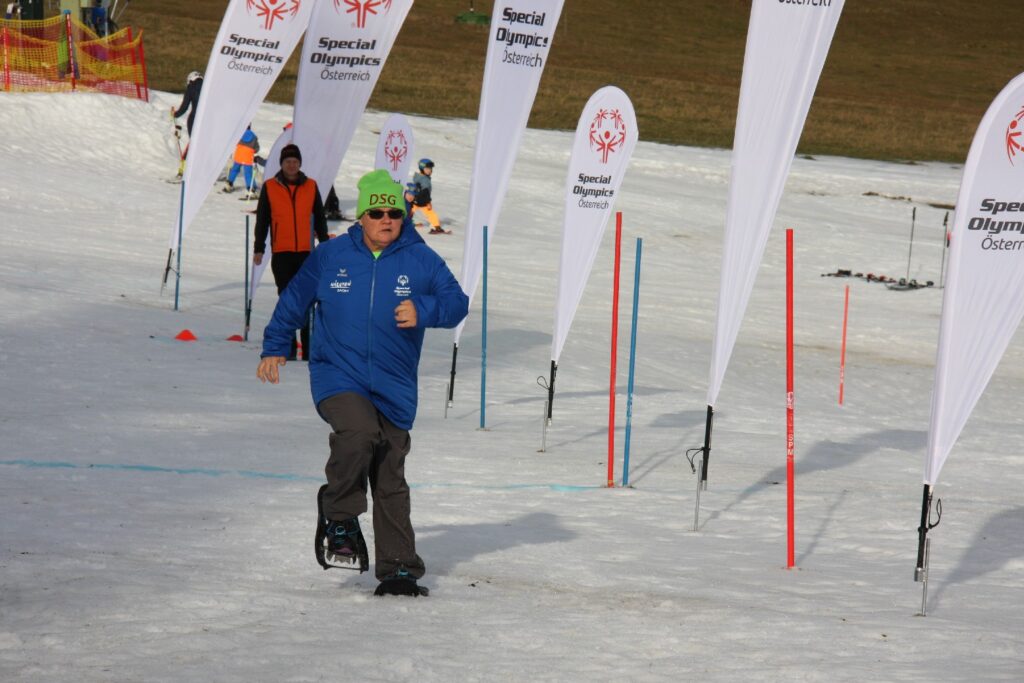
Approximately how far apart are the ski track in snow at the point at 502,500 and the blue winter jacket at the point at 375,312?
87 centimetres

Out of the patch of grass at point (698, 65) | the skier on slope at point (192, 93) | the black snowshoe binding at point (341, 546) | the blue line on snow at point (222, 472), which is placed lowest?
the blue line on snow at point (222, 472)

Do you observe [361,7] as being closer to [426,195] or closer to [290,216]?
[290,216]

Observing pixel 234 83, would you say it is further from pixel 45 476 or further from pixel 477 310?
pixel 45 476

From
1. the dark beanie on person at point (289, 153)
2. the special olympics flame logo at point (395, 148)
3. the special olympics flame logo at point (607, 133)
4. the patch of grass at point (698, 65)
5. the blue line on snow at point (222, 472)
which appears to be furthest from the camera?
the patch of grass at point (698, 65)

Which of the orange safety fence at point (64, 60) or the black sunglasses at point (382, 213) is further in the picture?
the orange safety fence at point (64, 60)

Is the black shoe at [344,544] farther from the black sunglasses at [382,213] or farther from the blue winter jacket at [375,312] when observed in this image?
the black sunglasses at [382,213]

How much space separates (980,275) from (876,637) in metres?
1.74

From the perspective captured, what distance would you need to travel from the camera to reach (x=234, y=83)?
1382 cm

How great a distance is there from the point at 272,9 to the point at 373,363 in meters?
8.60

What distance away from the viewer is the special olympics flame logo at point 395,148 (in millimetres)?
21156

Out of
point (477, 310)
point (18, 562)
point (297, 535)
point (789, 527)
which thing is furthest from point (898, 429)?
point (18, 562)

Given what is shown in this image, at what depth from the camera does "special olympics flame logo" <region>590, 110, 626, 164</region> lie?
34.6 feet

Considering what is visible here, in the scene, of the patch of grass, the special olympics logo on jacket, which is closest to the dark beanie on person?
the special olympics logo on jacket

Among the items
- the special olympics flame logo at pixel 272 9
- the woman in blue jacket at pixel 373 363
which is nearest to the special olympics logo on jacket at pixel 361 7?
the special olympics flame logo at pixel 272 9
